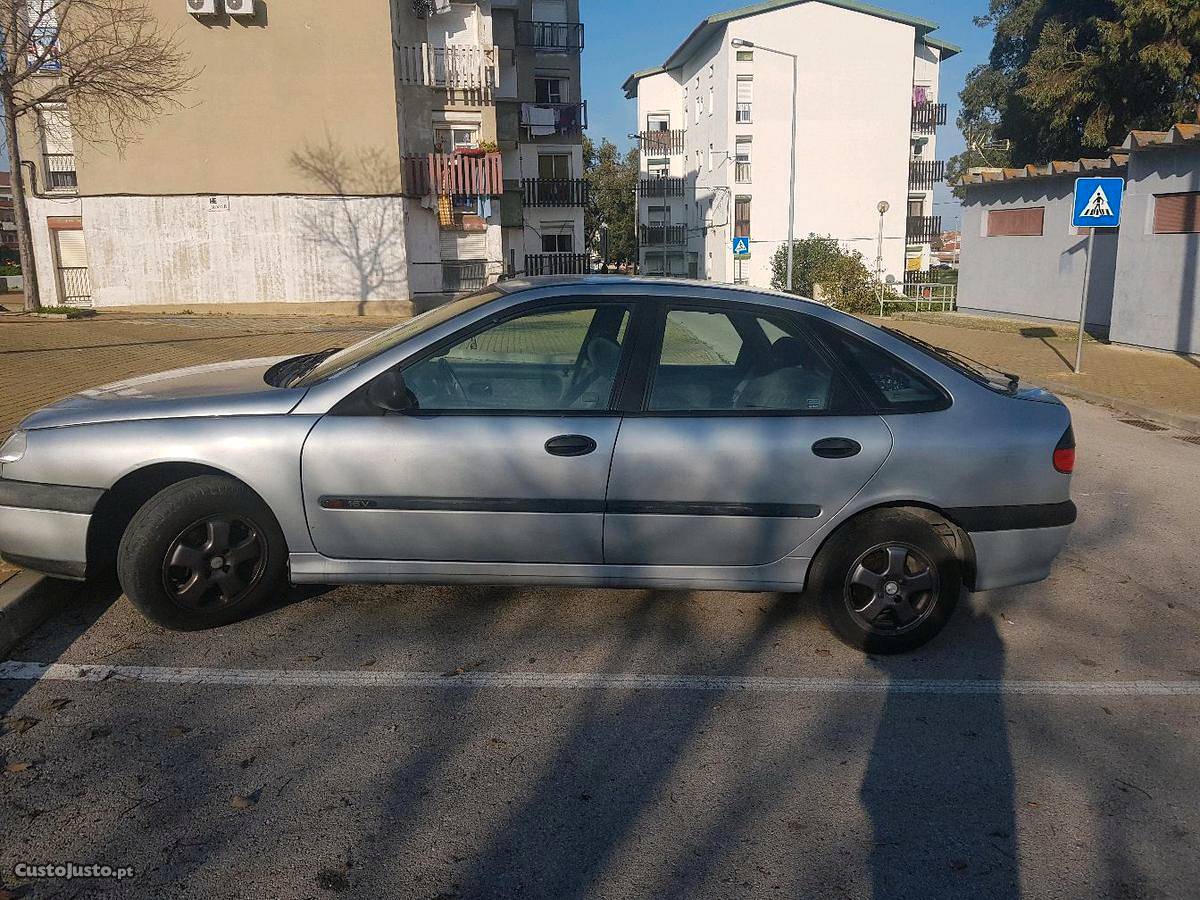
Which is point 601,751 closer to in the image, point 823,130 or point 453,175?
point 453,175

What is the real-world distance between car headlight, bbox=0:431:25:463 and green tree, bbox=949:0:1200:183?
2928cm

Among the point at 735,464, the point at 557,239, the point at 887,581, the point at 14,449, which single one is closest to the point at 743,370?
the point at 735,464

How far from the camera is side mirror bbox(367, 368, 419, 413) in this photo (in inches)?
169

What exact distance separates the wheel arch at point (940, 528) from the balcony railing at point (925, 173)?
5564cm

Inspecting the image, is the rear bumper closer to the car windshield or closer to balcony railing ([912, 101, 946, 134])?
the car windshield

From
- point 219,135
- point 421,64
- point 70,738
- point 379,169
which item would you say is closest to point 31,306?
point 219,135

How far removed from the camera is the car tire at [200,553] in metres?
4.33

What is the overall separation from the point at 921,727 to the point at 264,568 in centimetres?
281

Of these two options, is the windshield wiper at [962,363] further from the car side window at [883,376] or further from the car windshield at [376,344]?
the car windshield at [376,344]

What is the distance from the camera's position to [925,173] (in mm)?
56375

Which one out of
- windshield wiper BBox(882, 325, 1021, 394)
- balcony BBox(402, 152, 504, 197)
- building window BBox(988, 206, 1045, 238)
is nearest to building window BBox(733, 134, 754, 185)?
balcony BBox(402, 152, 504, 197)

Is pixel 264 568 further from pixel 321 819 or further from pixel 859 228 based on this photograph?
pixel 859 228

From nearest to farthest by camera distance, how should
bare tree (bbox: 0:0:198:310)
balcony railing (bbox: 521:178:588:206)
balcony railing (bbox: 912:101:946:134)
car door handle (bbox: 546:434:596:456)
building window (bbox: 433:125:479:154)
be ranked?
car door handle (bbox: 546:434:596:456) < bare tree (bbox: 0:0:198:310) < building window (bbox: 433:125:479:154) < balcony railing (bbox: 521:178:588:206) < balcony railing (bbox: 912:101:946:134)

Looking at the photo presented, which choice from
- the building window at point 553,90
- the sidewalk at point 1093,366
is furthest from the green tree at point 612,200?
the sidewalk at point 1093,366
